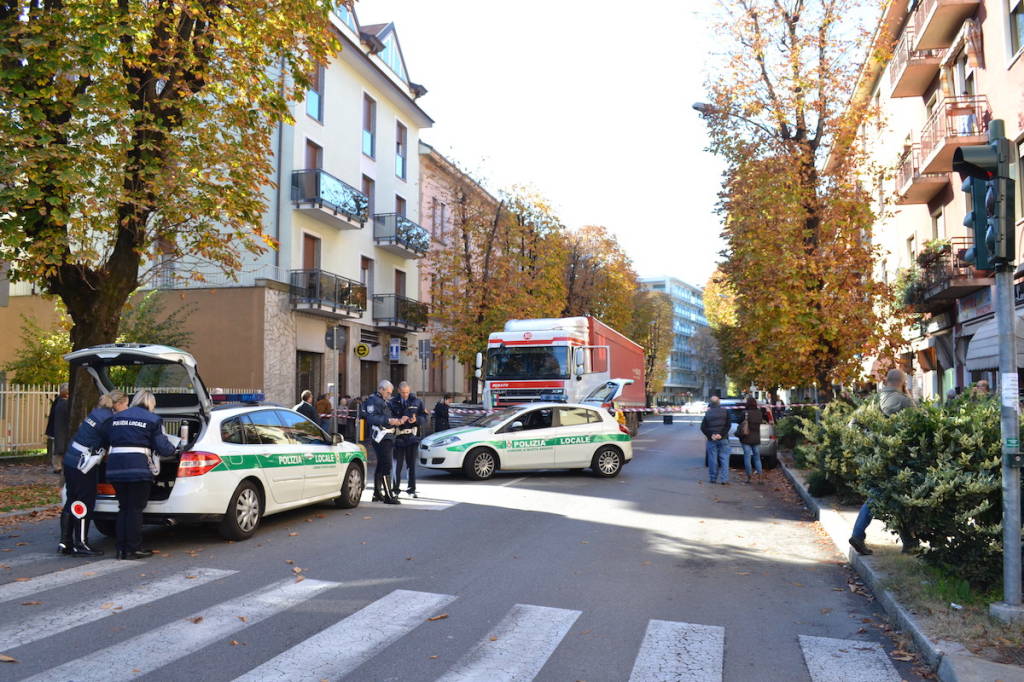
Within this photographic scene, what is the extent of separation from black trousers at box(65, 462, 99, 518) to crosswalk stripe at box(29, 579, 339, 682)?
8.34 ft

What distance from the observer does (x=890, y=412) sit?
823 cm

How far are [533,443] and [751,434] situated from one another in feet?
15.2

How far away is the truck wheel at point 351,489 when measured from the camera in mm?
11102

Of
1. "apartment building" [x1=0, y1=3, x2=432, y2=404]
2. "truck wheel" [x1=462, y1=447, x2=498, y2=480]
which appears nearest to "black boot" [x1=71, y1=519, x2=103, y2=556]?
"truck wheel" [x1=462, y1=447, x2=498, y2=480]

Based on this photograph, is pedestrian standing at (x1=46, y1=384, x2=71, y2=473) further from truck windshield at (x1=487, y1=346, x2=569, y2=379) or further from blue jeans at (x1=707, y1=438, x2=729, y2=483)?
blue jeans at (x1=707, y1=438, x2=729, y2=483)

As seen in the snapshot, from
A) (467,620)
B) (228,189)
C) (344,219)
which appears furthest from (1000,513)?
(344,219)

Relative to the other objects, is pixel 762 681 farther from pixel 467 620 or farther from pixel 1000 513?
pixel 1000 513

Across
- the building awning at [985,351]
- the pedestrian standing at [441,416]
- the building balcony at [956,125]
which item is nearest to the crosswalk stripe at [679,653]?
the building awning at [985,351]

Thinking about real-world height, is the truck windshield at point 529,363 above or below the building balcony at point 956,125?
below

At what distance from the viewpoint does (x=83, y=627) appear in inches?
217

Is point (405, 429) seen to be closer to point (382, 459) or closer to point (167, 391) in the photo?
point (382, 459)

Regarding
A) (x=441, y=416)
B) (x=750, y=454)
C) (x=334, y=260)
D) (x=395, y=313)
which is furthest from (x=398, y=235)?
(x=750, y=454)

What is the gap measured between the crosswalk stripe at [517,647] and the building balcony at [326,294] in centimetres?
2105

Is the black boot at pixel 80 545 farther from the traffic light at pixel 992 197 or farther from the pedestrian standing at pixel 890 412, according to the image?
the traffic light at pixel 992 197
